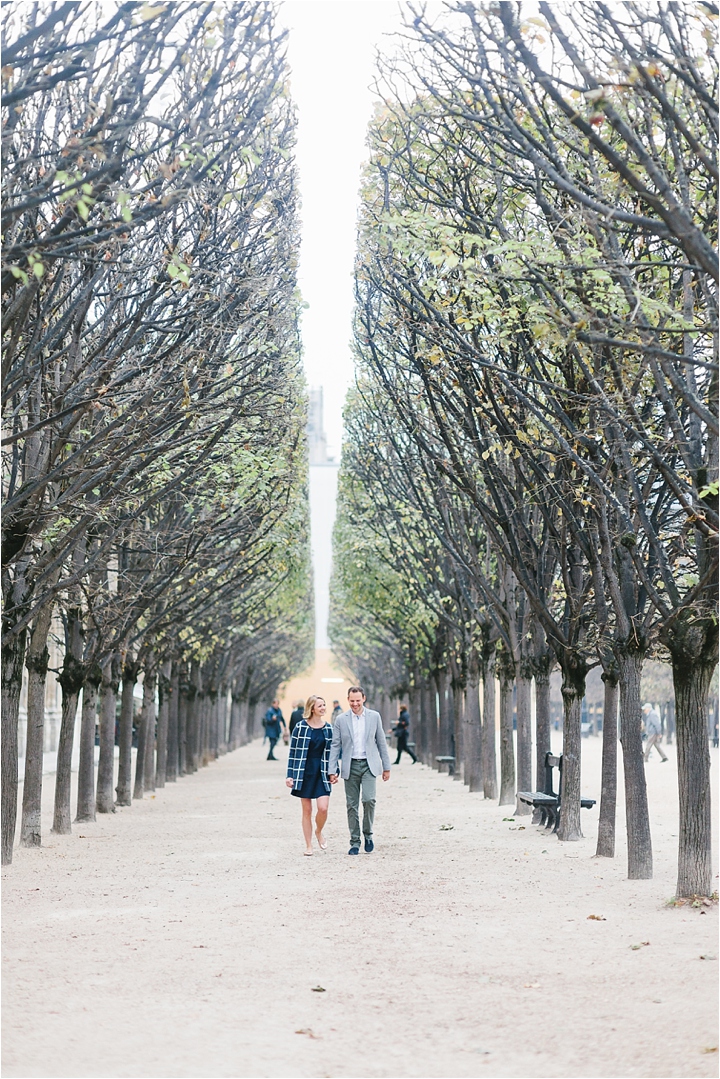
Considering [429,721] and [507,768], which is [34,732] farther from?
[429,721]

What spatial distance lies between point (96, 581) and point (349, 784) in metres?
5.56

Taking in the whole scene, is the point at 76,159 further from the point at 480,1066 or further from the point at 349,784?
the point at 349,784

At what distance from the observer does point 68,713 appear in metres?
19.4

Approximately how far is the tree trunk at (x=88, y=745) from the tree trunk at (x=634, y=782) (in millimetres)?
9433

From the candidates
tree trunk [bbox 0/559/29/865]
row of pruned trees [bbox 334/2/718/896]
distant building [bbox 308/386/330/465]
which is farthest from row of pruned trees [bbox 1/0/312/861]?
distant building [bbox 308/386/330/465]

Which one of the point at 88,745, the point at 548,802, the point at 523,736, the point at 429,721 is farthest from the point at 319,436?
the point at 548,802

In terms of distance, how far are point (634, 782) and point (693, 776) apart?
5.45ft

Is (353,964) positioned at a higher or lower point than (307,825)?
lower

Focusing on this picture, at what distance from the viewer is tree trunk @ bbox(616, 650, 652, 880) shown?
12844 mm

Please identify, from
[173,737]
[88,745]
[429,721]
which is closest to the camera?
[88,745]

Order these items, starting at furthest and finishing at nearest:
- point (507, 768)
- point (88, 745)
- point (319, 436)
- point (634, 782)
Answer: point (319, 436)
point (507, 768)
point (88, 745)
point (634, 782)

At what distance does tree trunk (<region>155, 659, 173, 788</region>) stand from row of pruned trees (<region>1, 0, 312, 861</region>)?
5.48 meters

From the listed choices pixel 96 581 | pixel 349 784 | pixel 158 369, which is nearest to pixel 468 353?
pixel 158 369

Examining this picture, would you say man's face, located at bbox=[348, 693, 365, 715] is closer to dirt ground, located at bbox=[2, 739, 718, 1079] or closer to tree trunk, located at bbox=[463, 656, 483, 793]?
dirt ground, located at bbox=[2, 739, 718, 1079]
